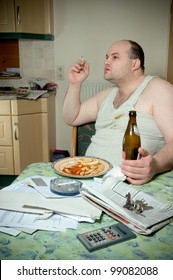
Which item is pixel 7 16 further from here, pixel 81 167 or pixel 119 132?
pixel 81 167

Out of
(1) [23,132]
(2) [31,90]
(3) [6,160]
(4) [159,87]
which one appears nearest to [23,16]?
(2) [31,90]

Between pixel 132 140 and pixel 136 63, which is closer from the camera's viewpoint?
pixel 132 140

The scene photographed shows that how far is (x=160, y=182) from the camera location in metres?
1.08

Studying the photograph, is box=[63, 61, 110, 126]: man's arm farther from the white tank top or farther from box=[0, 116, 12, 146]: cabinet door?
box=[0, 116, 12, 146]: cabinet door

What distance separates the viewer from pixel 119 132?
1528 millimetres

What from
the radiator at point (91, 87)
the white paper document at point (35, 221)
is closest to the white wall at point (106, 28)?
the radiator at point (91, 87)

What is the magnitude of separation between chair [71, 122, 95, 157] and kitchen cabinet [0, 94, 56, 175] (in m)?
0.94

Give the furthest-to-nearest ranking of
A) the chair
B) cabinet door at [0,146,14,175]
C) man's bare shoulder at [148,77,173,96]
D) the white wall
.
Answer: the white wall → cabinet door at [0,146,14,175] → the chair → man's bare shoulder at [148,77,173,96]

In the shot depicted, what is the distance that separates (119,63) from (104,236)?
47.1 inches

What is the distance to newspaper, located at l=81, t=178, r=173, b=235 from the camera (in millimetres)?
759

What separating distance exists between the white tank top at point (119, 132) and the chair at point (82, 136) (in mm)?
165

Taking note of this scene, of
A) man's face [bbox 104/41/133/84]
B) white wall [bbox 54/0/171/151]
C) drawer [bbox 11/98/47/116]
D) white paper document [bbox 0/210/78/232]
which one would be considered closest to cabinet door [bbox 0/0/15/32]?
white wall [bbox 54/0/171/151]

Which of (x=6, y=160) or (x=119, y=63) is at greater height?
(x=119, y=63)
